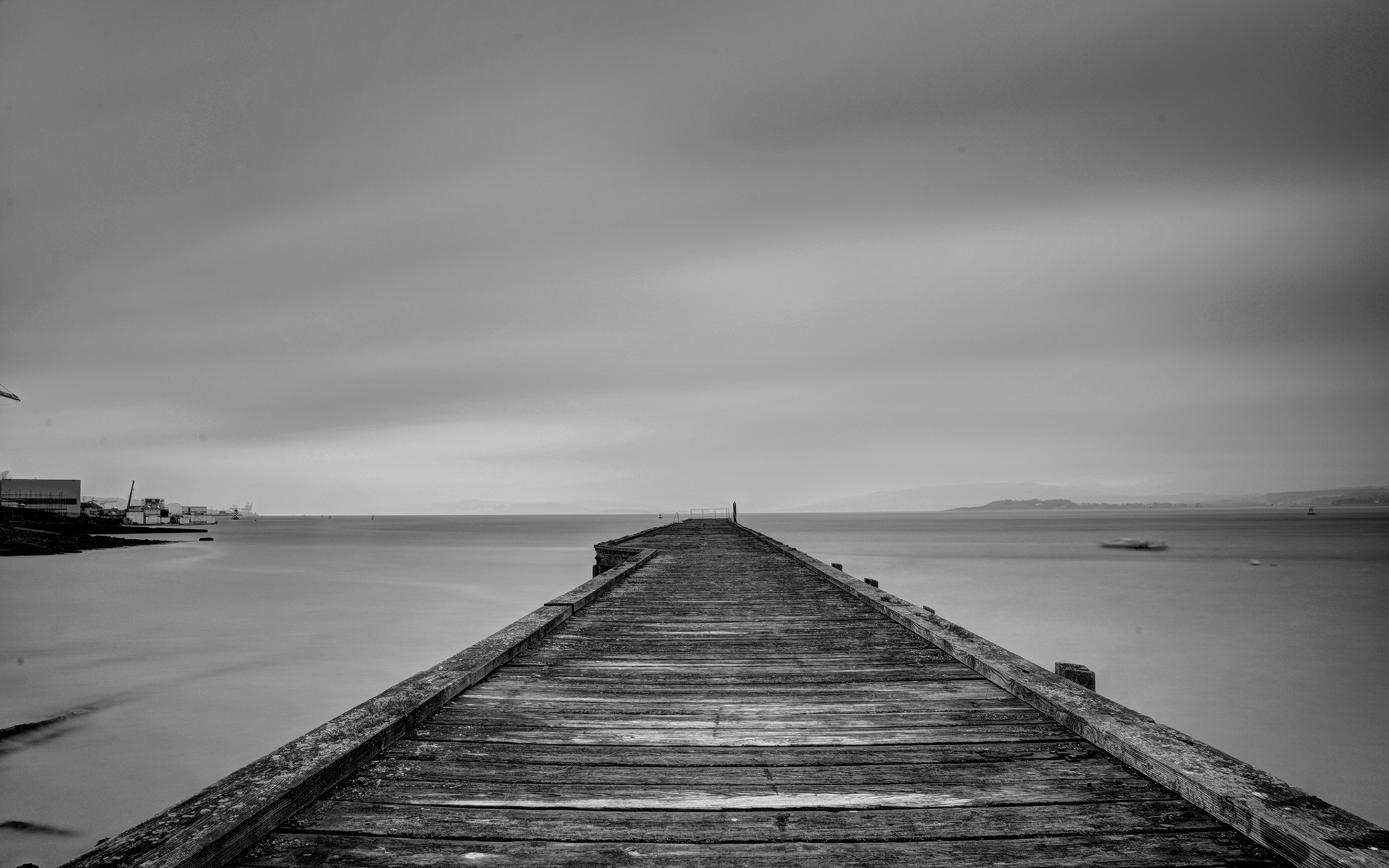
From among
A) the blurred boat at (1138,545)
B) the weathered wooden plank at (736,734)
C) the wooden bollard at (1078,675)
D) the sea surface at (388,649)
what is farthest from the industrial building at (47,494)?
the wooden bollard at (1078,675)

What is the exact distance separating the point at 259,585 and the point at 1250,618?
110ft

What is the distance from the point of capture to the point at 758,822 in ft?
7.21

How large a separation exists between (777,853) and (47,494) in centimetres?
11804

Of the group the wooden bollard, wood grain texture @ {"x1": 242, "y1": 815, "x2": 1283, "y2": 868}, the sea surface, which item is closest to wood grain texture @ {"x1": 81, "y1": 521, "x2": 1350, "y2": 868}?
wood grain texture @ {"x1": 242, "y1": 815, "x2": 1283, "y2": 868}

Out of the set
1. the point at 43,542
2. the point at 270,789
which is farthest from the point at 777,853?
the point at 43,542

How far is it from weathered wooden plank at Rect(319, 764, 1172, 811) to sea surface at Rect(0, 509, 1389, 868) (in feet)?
21.7

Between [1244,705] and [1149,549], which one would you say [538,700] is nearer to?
[1244,705]

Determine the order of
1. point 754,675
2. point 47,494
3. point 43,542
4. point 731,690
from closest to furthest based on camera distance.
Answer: point 731,690 → point 754,675 → point 43,542 → point 47,494

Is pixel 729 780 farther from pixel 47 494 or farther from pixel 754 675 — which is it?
pixel 47 494

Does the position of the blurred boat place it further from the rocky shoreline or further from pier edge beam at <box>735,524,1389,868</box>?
the rocky shoreline

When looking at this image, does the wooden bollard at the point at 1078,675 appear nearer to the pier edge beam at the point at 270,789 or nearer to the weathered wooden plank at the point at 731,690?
the weathered wooden plank at the point at 731,690

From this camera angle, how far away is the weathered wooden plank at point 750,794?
232cm

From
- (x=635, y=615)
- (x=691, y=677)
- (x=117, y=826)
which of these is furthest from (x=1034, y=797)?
(x=117, y=826)

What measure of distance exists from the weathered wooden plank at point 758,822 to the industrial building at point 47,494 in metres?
108
